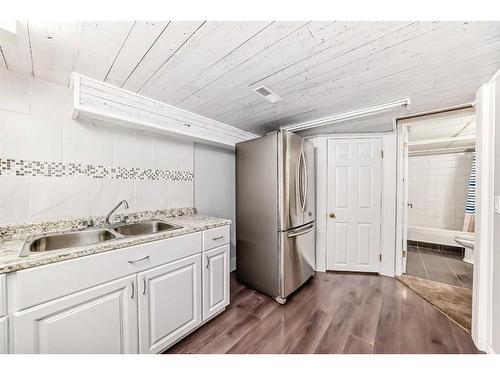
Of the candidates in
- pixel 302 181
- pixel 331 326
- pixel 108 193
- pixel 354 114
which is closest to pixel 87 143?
pixel 108 193

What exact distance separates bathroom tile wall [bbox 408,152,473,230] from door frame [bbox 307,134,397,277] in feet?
7.59

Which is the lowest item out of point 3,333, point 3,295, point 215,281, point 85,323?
point 215,281

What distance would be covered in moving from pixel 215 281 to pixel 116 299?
0.77 meters

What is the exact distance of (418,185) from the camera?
427 cm

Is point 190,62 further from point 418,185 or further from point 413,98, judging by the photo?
point 418,185

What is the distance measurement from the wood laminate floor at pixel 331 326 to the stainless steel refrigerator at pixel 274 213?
0.23 meters

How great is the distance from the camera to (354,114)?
1.99m

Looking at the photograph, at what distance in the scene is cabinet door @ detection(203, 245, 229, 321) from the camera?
5.41 ft

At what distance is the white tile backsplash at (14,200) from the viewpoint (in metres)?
1.26

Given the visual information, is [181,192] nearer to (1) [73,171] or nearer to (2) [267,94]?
(1) [73,171]

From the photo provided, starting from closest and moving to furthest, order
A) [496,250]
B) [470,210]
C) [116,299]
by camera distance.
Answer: [116,299] < [496,250] < [470,210]

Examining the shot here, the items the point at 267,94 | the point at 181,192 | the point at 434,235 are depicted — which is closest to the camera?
the point at 267,94

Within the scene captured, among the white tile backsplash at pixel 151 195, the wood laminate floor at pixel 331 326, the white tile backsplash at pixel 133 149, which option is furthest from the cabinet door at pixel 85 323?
the white tile backsplash at pixel 133 149
